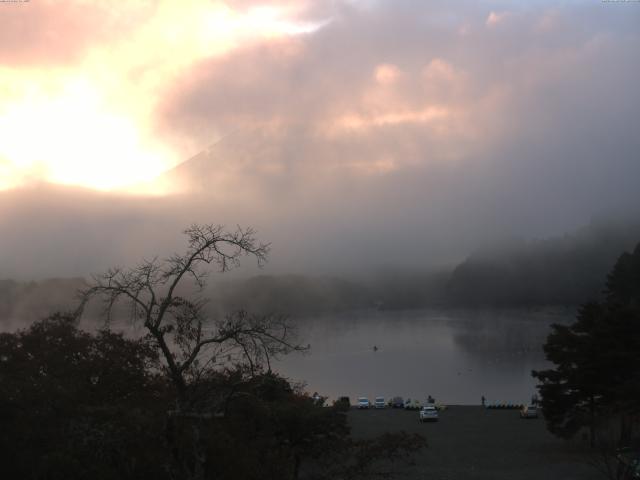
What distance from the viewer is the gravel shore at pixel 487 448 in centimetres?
2662

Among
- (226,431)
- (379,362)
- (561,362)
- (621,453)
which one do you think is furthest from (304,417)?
(379,362)

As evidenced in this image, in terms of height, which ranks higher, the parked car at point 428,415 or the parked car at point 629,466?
the parked car at point 629,466

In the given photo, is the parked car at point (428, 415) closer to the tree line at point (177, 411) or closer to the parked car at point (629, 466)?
the parked car at point (629, 466)

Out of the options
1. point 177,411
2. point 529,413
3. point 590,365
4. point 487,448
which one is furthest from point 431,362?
point 177,411

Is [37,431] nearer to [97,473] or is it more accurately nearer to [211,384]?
[97,473]

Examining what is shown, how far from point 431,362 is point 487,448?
Answer: 83.6m

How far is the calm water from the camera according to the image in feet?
264

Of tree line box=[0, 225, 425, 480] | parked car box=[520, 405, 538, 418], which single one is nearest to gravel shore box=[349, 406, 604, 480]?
parked car box=[520, 405, 538, 418]

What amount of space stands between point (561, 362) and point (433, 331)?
509ft

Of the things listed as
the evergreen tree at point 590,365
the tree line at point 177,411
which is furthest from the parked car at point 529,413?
the tree line at point 177,411

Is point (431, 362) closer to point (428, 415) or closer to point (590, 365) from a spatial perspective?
point (428, 415)

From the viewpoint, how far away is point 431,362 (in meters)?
116

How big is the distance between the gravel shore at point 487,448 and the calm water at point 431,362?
9.88 metres

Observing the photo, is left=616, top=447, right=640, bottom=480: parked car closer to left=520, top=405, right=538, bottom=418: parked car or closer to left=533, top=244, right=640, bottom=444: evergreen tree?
left=533, top=244, right=640, bottom=444: evergreen tree
